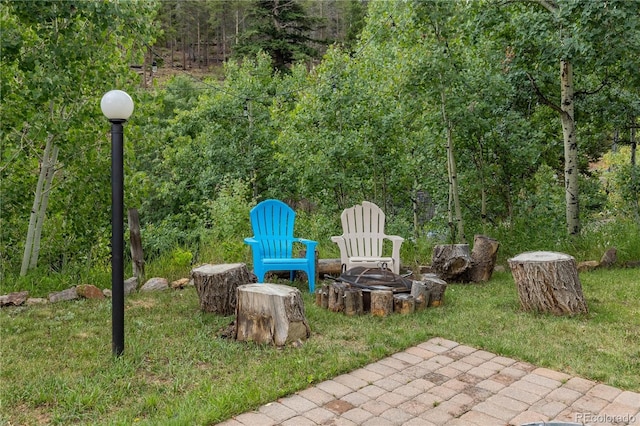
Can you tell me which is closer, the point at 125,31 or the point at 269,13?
the point at 125,31

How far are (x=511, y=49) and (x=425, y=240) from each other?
264 centimetres

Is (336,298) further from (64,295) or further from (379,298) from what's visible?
(64,295)

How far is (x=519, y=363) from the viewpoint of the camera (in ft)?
9.02

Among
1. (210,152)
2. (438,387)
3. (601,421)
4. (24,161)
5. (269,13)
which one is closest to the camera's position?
(601,421)

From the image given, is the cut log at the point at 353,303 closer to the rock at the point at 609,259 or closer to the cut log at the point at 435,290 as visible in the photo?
the cut log at the point at 435,290

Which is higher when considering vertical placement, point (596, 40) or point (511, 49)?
point (511, 49)

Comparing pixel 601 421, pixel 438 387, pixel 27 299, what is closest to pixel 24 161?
pixel 27 299

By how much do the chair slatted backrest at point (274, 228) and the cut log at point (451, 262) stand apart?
1504mm

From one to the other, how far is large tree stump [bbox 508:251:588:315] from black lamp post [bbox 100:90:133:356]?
111 inches

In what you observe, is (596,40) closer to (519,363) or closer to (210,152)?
(519,363)

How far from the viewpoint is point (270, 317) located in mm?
3043

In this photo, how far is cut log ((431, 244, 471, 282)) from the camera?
480 centimetres

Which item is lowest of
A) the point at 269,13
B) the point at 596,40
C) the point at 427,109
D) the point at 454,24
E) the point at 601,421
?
the point at 601,421

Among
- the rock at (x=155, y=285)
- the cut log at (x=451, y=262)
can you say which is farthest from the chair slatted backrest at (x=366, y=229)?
the rock at (x=155, y=285)
